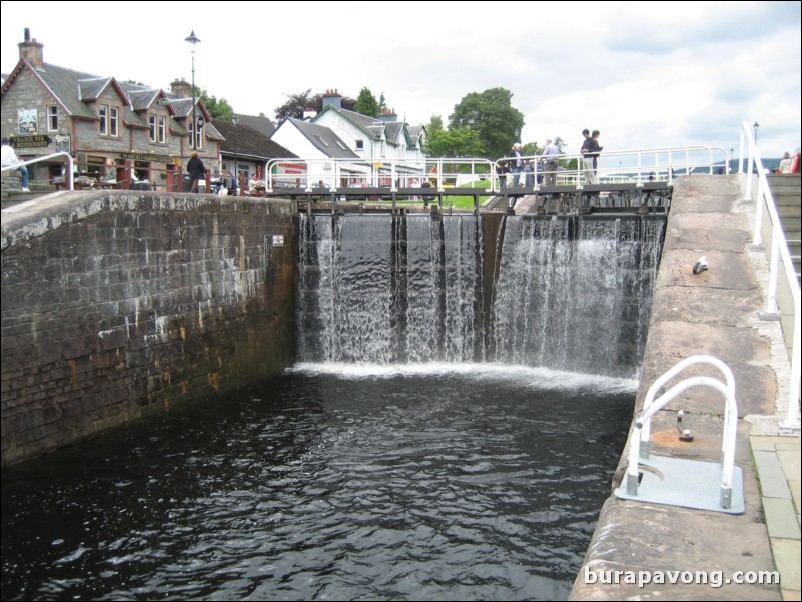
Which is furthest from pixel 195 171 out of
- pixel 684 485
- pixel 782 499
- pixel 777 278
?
pixel 782 499

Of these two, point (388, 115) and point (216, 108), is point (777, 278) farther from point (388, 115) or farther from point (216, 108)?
point (216, 108)

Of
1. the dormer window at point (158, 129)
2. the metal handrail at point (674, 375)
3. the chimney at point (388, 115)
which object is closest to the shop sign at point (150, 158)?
the dormer window at point (158, 129)

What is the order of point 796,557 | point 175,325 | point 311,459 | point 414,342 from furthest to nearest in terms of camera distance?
1. point 414,342
2. point 175,325
3. point 311,459
4. point 796,557

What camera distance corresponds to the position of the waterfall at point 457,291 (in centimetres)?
1564

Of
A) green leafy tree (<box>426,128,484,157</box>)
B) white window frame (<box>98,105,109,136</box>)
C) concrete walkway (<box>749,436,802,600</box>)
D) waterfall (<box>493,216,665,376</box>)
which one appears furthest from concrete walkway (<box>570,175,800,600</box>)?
green leafy tree (<box>426,128,484,157</box>)

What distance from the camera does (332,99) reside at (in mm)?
50875

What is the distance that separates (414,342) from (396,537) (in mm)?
9425

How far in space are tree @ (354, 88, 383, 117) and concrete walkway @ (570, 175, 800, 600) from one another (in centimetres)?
6018

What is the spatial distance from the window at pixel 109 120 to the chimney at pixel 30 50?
9.47 feet

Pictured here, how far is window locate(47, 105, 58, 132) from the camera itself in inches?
1092

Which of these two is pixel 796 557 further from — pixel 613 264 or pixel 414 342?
pixel 414 342

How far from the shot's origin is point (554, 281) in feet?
52.9

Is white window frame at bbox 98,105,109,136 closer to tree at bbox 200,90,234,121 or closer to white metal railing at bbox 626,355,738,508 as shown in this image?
white metal railing at bbox 626,355,738,508

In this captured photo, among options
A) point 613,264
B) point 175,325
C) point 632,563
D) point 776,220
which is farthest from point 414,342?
point 632,563
